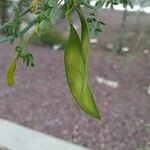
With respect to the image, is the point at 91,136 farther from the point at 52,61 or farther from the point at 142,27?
the point at 142,27

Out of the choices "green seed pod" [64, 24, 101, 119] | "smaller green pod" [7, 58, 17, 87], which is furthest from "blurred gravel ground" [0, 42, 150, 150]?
"green seed pod" [64, 24, 101, 119]

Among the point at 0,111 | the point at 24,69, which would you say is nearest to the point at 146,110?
the point at 0,111

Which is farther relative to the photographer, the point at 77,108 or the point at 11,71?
the point at 77,108

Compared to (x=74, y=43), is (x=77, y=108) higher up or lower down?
lower down

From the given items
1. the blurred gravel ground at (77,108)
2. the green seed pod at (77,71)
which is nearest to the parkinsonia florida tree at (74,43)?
the green seed pod at (77,71)

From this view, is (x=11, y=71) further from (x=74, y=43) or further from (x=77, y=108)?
(x=77, y=108)

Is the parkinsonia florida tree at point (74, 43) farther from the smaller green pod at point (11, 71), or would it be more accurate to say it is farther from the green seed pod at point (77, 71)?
the smaller green pod at point (11, 71)

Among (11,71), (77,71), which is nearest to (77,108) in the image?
(11,71)

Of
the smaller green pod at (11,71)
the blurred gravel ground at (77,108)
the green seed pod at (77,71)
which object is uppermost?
the green seed pod at (77,71)
